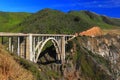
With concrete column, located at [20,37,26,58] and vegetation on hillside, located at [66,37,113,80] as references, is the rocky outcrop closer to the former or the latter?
vegetation on hillside, located at [66,37,113,80]

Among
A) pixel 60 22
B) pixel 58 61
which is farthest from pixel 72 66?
pixel 60 22

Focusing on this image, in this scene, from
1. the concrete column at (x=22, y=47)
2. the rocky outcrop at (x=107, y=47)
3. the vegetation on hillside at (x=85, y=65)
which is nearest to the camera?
the concrete column at (x=22, y=47)

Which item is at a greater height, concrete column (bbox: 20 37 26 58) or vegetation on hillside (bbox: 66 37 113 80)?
concrete column (bbox: 20 37 26 58)

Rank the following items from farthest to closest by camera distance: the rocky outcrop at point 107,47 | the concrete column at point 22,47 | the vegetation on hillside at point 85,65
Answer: the rocky outcrop at point 107,47 < the vegetation on hillside at point 85,65 < the concrete column at point 22,47

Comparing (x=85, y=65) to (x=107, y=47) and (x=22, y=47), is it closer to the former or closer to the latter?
(x=107, y=47)

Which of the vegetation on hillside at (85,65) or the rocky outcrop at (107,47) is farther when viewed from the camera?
Answer: the rocky outcrop at (107,47)

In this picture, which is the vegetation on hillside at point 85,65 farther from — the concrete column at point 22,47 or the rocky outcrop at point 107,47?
the concrete column at point 22,47

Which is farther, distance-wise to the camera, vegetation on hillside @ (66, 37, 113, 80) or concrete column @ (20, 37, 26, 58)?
vegetation on hillside @ (66, 37, 113, 80)

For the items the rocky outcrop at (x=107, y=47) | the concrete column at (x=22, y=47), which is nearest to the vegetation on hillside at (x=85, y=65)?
the rocky outcrop at (x=107, y=47)

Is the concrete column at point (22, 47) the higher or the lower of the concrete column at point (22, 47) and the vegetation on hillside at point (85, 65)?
the higher

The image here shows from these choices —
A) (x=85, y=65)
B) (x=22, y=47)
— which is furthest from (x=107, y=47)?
(x=22, y=47)

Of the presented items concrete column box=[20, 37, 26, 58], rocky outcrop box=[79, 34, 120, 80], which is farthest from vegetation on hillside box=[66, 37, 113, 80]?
concrete column box=[20, 37, 26, 58]

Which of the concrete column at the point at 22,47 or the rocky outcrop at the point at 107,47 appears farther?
the rocky outcrop at the point at 107,47
